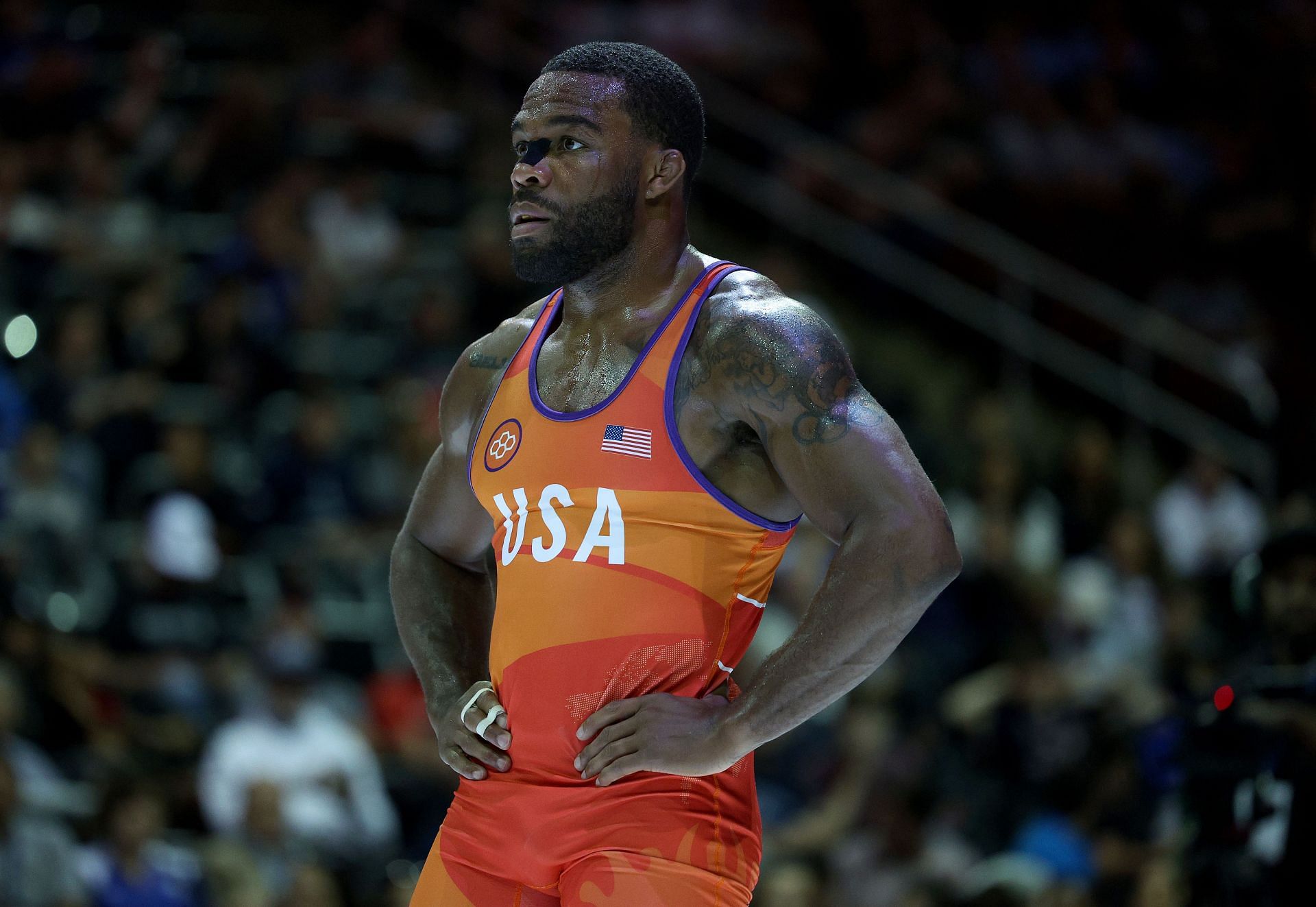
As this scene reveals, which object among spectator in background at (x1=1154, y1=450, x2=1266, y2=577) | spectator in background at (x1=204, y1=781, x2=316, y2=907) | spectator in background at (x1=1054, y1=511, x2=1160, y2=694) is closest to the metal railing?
spectator in background at (x1=1154, y1=450, x2=1266, y2=577)

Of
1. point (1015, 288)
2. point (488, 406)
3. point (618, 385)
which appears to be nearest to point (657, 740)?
point (618, 385)

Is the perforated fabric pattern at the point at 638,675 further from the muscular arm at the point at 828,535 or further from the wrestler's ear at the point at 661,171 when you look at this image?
the wrestler's ear at the point at 661,171

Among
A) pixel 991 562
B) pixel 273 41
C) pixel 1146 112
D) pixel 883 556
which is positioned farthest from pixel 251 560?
pixel 1146 112

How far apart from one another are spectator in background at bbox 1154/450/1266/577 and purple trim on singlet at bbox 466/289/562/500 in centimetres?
865

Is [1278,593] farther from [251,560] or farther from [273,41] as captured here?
[273,41]

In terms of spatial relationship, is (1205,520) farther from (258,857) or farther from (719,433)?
(719,433)

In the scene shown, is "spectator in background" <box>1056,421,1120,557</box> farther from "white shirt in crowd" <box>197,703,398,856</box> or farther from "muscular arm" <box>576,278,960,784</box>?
"muscular arm" <box>576,278,960,784</box>

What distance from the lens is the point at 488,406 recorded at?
156 inches

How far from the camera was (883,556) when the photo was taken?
3.27 m

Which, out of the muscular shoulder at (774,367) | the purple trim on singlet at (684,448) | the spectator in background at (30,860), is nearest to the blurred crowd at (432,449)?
the spectator in background at (30,860)

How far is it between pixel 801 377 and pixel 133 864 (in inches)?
241

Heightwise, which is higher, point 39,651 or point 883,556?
point 883,556

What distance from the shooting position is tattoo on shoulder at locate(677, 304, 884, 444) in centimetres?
337

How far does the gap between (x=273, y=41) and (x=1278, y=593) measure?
35.8 feet
